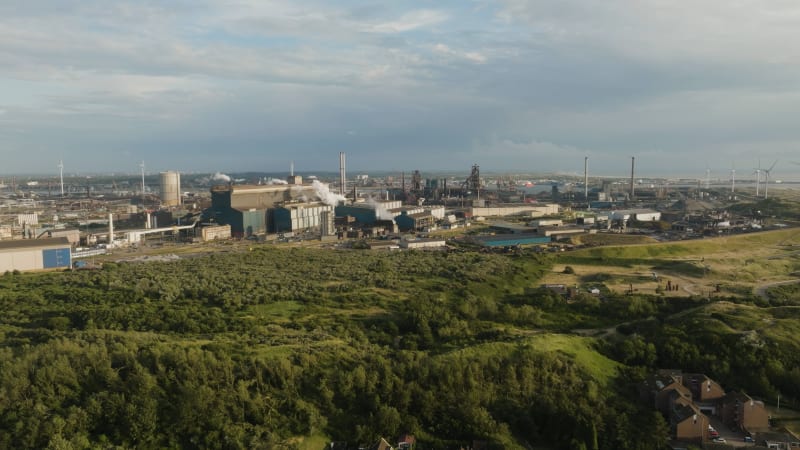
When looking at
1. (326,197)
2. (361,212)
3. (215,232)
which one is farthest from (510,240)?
(326,197)

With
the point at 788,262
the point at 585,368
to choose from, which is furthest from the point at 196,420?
the point at 788,262

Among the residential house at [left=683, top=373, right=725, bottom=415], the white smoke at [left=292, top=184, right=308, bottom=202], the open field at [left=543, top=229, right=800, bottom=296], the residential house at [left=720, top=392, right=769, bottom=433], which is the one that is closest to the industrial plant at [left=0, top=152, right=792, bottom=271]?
the white smoke at [left=292, top=184, right=308, bottom=202]

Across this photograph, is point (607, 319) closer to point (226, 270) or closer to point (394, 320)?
point (394, 320)

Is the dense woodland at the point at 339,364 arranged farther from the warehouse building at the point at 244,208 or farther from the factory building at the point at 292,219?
the factory building at the point at 292,219

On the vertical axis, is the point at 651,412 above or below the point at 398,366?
below

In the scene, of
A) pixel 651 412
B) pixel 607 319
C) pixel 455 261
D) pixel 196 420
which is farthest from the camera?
pixel 455 261

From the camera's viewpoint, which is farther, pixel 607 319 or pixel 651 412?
pixel 607 319

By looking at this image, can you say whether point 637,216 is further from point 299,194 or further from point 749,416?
point 749,416
